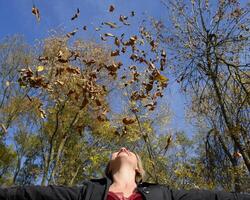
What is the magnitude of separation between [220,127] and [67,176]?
42.8 ft

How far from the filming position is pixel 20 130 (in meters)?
21.1

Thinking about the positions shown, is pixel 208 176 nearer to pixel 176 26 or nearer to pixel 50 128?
pixel 176 26

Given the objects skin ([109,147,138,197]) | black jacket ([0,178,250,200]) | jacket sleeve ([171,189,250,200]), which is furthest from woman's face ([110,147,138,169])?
jacket sleeve ([171,189,250,200])

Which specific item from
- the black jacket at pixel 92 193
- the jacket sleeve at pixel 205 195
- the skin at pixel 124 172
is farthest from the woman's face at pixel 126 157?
the jacket sleeve at pixel 205 195

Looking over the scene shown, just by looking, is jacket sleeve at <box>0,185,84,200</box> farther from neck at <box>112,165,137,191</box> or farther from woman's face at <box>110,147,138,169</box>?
woman's face at <box>110,147,138,169</box>

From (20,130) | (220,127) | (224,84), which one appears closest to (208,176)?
(220,127)

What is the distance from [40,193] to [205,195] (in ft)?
4.76

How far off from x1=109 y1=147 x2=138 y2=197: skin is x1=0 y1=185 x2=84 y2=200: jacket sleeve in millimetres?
373

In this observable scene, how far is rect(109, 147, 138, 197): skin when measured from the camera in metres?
3.74

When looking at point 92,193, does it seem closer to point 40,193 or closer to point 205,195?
point 40,193

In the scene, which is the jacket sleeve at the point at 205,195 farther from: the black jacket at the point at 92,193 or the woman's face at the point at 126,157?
the woman's face at the point at 126,157

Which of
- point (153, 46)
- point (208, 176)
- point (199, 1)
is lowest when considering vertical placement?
point (208, 176)

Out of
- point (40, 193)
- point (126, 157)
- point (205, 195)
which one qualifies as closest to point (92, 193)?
point (40, 193)

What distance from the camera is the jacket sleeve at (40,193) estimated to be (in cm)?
342
